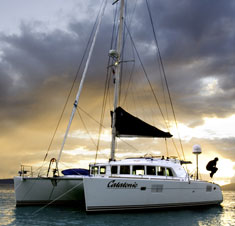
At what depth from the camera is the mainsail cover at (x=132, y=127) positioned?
15922mm

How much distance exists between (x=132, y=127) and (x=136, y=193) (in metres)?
4.21

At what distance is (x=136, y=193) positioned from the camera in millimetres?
13172

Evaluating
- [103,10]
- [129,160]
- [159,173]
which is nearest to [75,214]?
[129,160]

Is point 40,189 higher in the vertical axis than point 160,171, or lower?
lower

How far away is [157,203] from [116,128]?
16.4 feet

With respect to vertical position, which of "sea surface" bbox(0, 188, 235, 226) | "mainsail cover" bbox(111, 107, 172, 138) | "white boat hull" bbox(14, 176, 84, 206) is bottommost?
"sea surface" bbox(0, 188, 235, 226)

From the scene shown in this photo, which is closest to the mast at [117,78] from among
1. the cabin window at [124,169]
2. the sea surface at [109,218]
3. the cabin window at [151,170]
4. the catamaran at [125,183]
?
the catamaran at [125,183]

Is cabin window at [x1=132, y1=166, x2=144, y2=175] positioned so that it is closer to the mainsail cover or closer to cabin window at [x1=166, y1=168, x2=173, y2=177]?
cabin window at [x1=166, y1=168, x2=173, y2=177]

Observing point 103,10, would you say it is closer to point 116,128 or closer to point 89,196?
point 116,128

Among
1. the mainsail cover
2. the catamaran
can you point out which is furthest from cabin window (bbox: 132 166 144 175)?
the mainsail cover

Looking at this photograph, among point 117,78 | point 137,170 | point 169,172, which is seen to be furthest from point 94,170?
point 117,78

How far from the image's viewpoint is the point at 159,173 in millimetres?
15047

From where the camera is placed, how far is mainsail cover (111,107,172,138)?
52.2ft

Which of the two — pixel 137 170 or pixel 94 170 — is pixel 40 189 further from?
pixel 137 170
